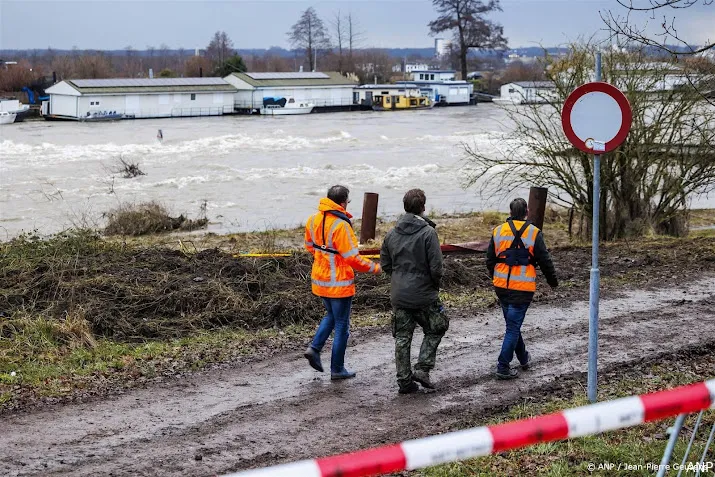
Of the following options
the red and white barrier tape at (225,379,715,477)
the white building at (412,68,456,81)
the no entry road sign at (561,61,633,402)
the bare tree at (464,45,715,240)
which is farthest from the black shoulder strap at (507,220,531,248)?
the white building at (412,68,456,81)

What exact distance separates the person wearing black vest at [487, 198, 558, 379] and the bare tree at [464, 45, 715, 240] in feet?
27.8

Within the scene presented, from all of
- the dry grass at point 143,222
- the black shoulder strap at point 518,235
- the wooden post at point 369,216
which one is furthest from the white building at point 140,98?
the black shoulder strap at point 518,235

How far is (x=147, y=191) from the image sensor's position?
31.1 m

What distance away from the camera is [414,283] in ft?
24.3

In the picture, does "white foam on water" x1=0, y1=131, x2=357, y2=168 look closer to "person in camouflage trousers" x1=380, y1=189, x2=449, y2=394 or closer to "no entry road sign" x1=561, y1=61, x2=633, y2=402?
"person in camouflage trousers" x1=380, y1=189, x2=449, y2=394

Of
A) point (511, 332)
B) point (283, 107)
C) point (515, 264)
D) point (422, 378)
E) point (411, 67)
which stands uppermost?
point (411, 67)

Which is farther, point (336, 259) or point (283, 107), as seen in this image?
point (283, 107)

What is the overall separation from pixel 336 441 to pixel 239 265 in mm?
5500

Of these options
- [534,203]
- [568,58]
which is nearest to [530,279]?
[534,203]

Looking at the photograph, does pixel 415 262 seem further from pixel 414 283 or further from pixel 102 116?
pixel 102 116

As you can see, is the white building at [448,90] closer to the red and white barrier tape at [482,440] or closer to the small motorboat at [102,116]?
the small motorboat at [102,116]

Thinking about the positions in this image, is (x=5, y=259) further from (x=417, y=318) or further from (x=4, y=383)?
(x=417, y=318)

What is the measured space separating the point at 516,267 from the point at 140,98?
67991mm

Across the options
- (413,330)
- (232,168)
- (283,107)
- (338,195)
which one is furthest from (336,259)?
(283,107)
